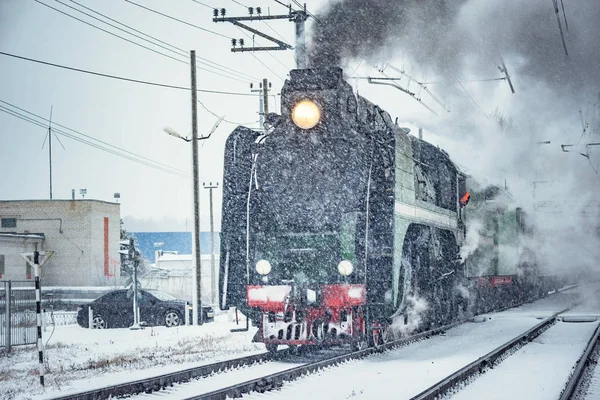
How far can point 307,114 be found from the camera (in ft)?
37.2

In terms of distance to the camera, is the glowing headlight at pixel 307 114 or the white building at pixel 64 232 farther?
the white building at pixel 64 232

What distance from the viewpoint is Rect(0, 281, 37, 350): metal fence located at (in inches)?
583

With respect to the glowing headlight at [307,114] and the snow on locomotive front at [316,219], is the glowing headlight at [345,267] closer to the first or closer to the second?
the snow on locomotive front at [316,219]

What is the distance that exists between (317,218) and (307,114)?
5.22 ft

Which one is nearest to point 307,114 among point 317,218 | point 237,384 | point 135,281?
point 317,218

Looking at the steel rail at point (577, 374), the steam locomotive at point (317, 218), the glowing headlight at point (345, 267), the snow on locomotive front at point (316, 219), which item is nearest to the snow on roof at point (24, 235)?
the snow on locomotive front at point (316, 219)

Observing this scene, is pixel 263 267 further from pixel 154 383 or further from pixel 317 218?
pixel 154 383

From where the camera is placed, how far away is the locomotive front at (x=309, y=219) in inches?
436

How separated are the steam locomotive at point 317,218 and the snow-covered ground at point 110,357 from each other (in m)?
1.87

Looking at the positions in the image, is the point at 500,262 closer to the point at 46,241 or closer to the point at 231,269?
the point at 231,269

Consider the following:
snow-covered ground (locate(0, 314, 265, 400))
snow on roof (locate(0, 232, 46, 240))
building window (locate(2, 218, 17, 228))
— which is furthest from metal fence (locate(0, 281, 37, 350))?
building window (locate(2, 218, 17, 228))

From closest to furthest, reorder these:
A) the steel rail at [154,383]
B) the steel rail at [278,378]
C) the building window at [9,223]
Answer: the steel rail at [278,378] → the steel rail at [154,383] → the building window at [9,223]

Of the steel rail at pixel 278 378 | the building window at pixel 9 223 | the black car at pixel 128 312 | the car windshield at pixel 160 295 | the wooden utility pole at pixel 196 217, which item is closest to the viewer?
the steel rail at pixel 278 378

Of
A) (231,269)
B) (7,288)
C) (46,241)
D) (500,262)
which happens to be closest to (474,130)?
(500,262)
